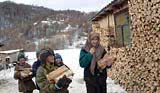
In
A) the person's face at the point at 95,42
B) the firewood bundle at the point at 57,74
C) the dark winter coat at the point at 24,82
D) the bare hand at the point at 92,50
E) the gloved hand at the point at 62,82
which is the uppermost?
the person's face at the point at 95,42

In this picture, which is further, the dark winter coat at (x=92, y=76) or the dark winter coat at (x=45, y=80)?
the dark winter coat at (x=92, y=76)

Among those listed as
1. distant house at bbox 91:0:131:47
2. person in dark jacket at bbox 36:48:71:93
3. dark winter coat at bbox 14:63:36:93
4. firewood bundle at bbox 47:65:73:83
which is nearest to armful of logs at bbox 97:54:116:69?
firewood bundle at bbox 47:65:73:83

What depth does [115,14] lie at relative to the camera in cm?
1446

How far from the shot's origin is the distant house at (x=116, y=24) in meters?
12.6

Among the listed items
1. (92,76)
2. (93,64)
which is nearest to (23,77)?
(92,76)

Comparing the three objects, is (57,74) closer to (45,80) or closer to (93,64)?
(45,80)

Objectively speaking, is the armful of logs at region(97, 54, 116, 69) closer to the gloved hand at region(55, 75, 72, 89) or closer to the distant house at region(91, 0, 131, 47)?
the gloved hand at region(55, 75, 72, 89)

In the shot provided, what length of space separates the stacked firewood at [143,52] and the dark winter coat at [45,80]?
2.86m

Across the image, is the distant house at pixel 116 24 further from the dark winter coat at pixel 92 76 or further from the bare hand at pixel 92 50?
the dark winter coat at pixel 92 76

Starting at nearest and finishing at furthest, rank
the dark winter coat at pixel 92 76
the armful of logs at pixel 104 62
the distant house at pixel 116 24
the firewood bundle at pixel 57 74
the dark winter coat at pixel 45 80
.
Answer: the dark winter coat at pixel 45 80 → the firewood bundle at pixel 57 74 → the armful of logs at pixel 104 62 → the dark winter coat at pixel 92 76 → the distant house at pixel 116 24

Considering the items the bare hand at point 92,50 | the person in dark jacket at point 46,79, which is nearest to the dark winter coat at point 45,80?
the person in dark jacket at point 46,79

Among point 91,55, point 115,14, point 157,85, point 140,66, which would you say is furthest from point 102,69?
point 115,14

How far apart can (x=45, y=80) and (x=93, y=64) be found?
137cm

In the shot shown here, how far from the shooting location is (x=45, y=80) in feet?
19.6
